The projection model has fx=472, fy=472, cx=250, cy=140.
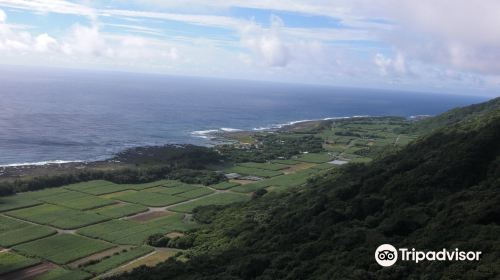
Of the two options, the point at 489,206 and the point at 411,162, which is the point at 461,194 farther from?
the point at 411,162

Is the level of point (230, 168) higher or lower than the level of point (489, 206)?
lower

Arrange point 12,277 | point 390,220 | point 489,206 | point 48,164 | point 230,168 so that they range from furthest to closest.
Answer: point 230,168, point 48,164, point 12,277, point 390,220, point 489,206

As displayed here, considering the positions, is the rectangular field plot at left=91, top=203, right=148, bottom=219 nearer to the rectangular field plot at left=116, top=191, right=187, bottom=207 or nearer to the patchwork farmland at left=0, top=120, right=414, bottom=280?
the patchwork farmland at left=0, top=120, right=414, bottom=280

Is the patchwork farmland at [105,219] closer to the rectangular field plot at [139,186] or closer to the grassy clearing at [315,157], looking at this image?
the rectangular field plot at [139,186]

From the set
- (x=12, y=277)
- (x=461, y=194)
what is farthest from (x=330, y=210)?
(x=12, y=277)

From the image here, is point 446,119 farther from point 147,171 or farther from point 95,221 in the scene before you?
point 95,221
